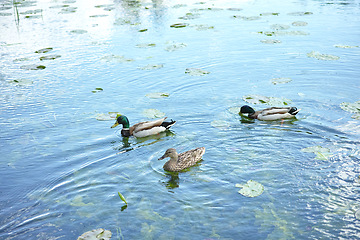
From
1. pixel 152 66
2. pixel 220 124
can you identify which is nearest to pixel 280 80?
pixel 220 124

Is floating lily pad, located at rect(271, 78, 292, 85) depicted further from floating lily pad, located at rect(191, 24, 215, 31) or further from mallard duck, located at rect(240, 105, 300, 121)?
floating lily pad, located at rect(191, 24, 215, 31)

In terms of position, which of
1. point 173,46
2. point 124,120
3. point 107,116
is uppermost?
point 173,46

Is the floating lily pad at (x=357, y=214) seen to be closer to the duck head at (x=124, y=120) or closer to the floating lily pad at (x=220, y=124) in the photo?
the floating lily pad at (x=220, y=124)

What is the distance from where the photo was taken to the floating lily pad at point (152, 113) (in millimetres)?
9094

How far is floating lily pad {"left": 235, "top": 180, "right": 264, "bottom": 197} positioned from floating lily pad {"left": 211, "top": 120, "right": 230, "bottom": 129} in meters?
2.16

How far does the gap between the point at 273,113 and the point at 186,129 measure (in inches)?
74.3

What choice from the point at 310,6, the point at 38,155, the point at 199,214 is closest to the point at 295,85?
the point at 199,214

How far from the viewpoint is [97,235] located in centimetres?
547

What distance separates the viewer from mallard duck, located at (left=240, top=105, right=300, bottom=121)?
8422 mm

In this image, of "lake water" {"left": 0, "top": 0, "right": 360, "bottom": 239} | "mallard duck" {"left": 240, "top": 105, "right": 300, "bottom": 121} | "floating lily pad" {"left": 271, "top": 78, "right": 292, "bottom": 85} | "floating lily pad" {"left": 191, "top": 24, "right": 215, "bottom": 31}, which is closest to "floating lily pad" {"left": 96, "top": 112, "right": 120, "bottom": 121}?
"lake water" {"left": 0, "top": 0, "right": 360, "bottom": 239}

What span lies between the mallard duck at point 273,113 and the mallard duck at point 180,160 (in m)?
2.06

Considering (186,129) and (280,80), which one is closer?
(186,129)

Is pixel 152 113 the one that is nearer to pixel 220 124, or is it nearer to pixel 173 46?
pixel 220 124

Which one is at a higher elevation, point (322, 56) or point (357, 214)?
point (322, 56)
